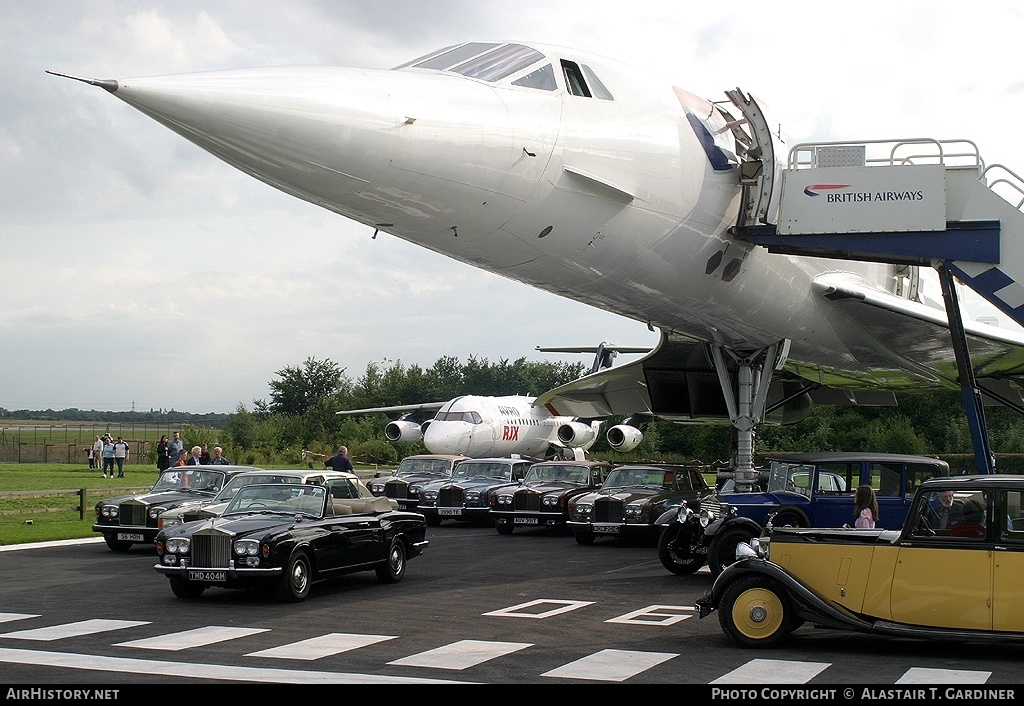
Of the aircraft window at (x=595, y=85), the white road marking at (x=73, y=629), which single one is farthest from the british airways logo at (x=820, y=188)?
the white road marking at (x=73, y=629)

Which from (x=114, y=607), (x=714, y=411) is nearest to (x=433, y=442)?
(x=714, y=411)

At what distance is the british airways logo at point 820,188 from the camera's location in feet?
35.9

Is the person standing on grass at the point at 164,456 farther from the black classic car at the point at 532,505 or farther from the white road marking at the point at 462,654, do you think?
the white road marking at the point at 462,654

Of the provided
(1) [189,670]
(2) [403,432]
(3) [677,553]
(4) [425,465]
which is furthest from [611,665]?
(2) [403,432]

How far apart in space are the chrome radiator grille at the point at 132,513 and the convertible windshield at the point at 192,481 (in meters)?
0.76

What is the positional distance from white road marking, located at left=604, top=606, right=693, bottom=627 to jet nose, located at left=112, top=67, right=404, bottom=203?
14.5ft

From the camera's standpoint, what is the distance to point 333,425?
230 ft

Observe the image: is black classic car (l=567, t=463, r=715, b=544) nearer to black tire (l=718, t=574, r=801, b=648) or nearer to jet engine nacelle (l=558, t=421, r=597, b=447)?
black tire (l=718, t=574, r=801, b=648)

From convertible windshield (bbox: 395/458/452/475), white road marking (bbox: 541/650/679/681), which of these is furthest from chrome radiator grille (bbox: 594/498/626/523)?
white road marking (bbox: 541/650/679/681)

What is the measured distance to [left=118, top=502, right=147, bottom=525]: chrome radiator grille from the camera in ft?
50.2

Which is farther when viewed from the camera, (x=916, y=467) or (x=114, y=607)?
(x=916, y=467)
